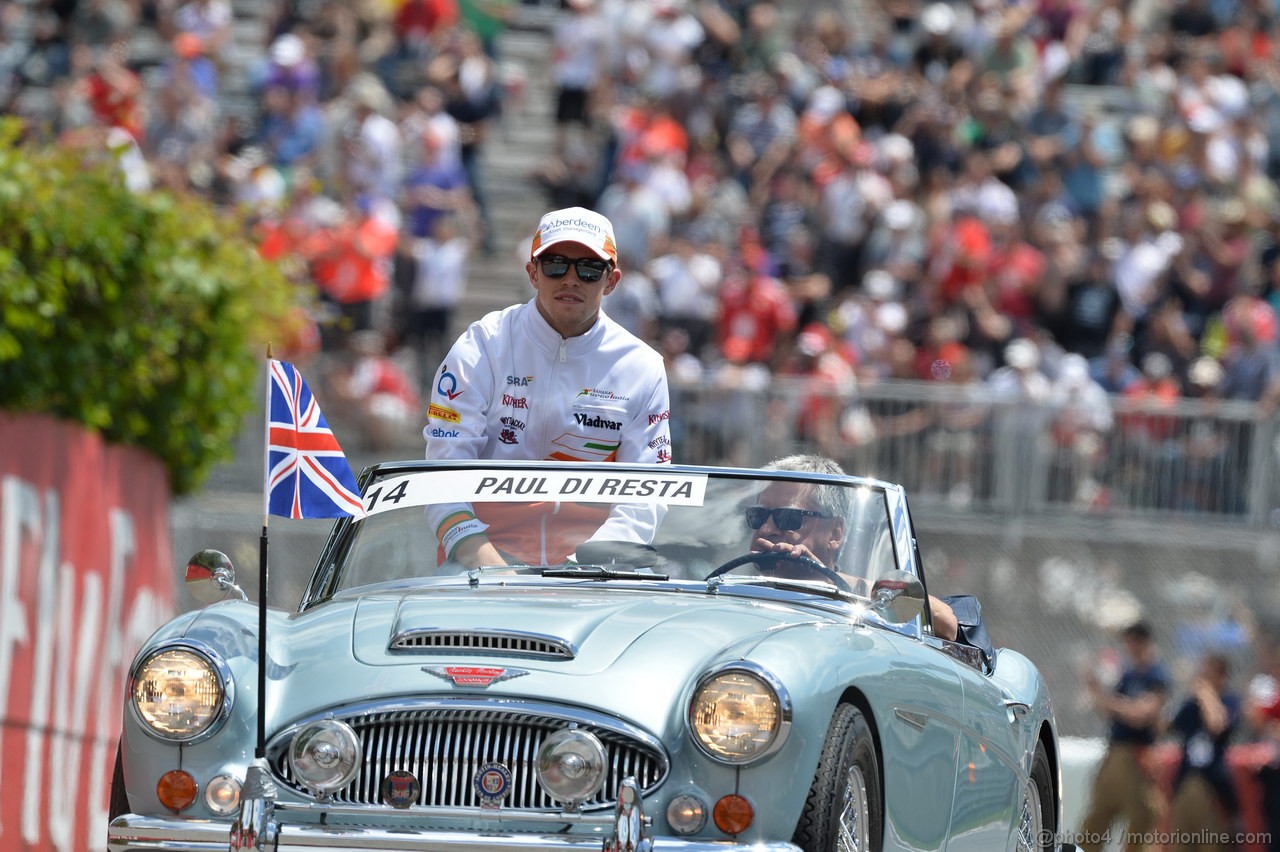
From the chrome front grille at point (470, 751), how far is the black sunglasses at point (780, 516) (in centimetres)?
137

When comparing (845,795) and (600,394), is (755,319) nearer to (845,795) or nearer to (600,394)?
(600,394)

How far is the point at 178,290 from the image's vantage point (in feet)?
38.5

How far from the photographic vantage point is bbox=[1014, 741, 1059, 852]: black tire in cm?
763

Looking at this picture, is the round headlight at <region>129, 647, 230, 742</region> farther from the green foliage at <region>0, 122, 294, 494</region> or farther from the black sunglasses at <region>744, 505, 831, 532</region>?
the green foliage at <region>0, 122, 294, 494</region>

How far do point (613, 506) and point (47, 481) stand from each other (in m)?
4.69

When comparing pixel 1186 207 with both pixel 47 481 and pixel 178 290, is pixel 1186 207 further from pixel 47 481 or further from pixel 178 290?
pixel 47 481

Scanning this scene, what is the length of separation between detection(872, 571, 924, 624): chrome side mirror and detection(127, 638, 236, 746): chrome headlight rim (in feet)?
6.06

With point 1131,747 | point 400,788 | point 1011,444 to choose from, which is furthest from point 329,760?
point 1011,444

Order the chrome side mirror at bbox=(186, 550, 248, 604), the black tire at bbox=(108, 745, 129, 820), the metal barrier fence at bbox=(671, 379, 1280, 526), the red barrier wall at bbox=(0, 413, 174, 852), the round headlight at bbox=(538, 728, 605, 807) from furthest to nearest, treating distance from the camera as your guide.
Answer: the metal barrier fence at bbox=(671, 379, 1280, 526), the red barrier wall at bbox=(0, 413, 174, 852), the chrome side mirror at bbox=(186, 550, 248, 604), the black tire at bbox=(108, 745, 129, 820), the round headlight at bbox=(538, 728, 605, 807)

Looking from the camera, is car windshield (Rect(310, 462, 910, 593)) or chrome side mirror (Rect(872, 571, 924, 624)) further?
car windshield (Rect(310, 462, 910, 593))

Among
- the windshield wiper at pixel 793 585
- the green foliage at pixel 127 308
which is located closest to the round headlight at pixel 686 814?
the windshield wiper at pixel 793 585

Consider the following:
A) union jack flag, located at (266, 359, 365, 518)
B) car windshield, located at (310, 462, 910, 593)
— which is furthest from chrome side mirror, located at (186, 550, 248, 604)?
car windshield, located at (310, 462, 910, 593)

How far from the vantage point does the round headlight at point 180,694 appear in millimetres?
5645

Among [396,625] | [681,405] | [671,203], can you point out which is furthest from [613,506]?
[671,203]
